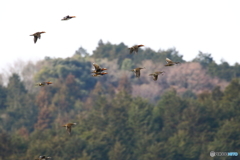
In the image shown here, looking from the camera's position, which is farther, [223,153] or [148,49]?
[148,49]

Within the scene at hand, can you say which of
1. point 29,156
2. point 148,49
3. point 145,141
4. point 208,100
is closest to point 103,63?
point 148,49

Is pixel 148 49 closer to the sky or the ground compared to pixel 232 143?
closer to the sky

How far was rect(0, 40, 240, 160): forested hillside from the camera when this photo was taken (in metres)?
98.1

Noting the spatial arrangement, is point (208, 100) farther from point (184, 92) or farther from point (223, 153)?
point (184, 92)

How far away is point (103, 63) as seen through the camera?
16650 centimetres

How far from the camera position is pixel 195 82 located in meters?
154

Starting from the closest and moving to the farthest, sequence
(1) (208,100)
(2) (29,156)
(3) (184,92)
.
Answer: (2) (29,156) < (1) (208,100) < (3) (184,92)

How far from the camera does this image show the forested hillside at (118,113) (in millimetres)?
98062

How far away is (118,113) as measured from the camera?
367 ft

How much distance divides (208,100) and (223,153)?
20032mm

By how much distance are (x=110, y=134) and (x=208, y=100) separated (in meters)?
20.2

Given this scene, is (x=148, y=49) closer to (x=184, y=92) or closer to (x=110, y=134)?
(x=184, y=92)

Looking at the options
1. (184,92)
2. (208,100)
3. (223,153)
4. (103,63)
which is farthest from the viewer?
(103,63)

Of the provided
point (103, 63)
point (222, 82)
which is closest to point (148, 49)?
point (103, 63)
